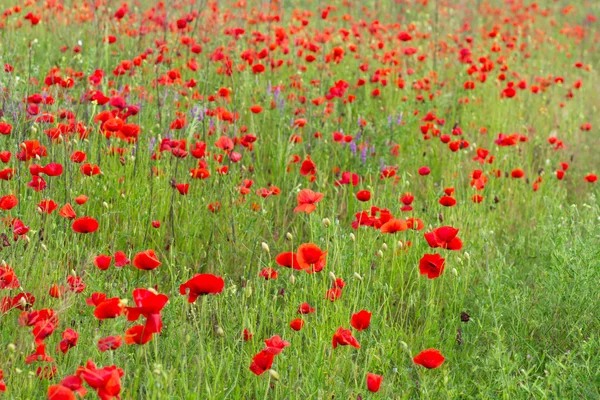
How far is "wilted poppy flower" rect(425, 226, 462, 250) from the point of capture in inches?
94.5

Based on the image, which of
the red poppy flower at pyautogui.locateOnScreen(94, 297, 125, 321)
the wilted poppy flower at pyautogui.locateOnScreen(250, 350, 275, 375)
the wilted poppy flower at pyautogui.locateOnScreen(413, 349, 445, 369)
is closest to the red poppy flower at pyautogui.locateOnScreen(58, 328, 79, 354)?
the red poppy flower at pyautogui.locateOnScreen(94, 297, 125, 321)

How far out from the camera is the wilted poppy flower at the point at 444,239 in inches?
94.5

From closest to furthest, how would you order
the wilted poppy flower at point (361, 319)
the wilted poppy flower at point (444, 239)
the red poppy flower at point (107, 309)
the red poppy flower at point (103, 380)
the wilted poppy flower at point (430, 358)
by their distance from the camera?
the red poppy flower at point (103, 380) < the red poppy flower at point (107, 309) < the wilted poppy flower at point (430, 358) < the wilted poppy flower at point (361, 319) < the wilted poppy flower at point (444, 239)

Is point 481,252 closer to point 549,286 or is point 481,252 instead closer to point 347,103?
point 549,286

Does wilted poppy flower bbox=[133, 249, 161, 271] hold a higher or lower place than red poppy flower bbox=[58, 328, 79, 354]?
higher

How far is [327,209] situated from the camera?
3.59 metres

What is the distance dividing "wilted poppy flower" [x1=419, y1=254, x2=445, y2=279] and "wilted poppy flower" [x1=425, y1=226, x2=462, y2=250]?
0.24 feet

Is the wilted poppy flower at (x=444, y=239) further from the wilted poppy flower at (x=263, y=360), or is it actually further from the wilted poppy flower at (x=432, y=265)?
the wilted poppy flower at (x=263, y=360)

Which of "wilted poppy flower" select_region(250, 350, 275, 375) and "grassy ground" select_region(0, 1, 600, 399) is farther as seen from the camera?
"grassy ground" select_region(0, 1, 600, 399)

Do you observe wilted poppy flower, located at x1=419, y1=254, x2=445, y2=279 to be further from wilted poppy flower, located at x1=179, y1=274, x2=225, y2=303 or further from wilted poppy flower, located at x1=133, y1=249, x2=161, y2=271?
wilted poppy flower, located at x1=133, y1=249, x2=161, y2=271

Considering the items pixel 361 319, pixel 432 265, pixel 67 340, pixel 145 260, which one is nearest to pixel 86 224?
pixel 145 260

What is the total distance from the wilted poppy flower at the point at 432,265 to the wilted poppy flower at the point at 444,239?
0.24 ft

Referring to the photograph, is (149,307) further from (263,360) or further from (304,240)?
(304,240)

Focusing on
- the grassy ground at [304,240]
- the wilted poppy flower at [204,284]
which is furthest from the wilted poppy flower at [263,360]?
the wilted poppy flower at [204,284]
